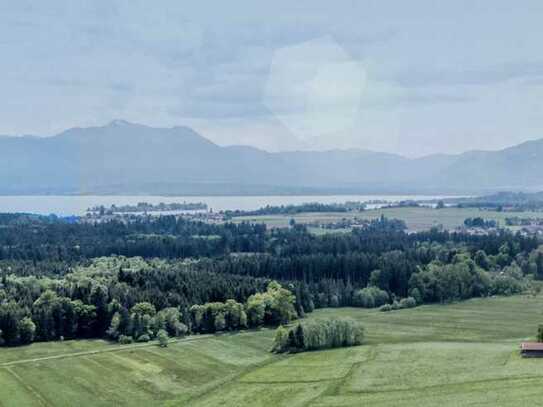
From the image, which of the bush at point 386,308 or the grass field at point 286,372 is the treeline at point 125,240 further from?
the grass field at point 286,372

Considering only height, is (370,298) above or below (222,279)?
below

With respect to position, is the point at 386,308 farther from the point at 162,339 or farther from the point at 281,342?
the point at 162,339

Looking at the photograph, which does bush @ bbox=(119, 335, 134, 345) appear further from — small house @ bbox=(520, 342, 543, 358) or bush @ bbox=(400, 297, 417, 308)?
bush @ bbox=(400, 297, 417, 308)

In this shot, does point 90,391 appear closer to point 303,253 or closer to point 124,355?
point 124,355

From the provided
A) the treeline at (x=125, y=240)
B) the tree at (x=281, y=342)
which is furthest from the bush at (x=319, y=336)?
the treeline at (x=125, y=240)

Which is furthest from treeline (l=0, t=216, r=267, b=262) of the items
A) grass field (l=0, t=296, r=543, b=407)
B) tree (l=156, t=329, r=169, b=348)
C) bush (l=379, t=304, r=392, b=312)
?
grass field (l=0, t=296, r=543, b=407)

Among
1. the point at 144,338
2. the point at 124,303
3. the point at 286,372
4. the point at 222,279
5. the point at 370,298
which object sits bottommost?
the point at 286,372

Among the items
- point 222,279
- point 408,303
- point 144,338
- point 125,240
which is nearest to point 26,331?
point 144,338
